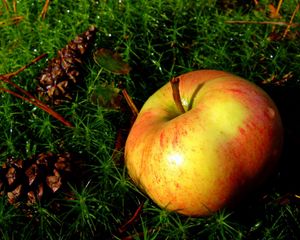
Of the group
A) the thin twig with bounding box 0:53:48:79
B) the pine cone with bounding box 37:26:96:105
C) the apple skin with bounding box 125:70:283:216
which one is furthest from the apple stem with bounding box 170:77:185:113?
the thin twig with bounding box 0:53:48:79

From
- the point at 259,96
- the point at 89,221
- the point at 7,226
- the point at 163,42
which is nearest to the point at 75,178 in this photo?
the point at 89,221

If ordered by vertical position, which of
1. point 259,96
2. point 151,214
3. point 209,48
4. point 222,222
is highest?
point 259,96

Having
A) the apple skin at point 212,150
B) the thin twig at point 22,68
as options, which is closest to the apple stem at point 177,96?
the apple skin at point 212,150

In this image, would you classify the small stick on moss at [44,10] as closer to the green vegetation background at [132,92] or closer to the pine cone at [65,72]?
the green vegetation background at [132,92]

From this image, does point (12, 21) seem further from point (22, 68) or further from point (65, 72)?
point (65, 72)

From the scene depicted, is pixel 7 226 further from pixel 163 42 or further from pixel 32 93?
pixel 163 42

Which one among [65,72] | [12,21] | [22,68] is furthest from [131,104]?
[12,21]
